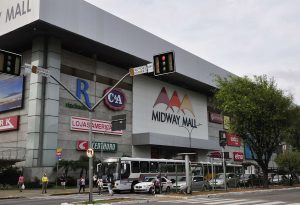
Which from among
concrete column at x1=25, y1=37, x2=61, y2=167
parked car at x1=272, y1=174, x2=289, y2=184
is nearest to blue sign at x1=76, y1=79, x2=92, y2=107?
concrete column at x1=25, y1=37, x2=61, y2=167

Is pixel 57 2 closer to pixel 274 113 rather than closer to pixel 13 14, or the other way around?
pixel 13 14

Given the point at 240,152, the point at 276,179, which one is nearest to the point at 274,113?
the point at 276,179

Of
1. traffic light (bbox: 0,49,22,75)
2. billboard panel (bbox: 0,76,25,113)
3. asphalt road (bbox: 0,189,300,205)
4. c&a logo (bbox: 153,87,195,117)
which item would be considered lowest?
asphalt road (bbox: 0,189,300,205)

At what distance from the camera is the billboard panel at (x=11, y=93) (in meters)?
47.2

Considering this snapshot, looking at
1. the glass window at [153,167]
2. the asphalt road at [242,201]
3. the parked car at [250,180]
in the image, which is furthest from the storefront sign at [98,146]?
the asphalt road at [242,201]

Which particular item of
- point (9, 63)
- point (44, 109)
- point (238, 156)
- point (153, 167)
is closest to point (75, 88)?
point (44, 109)

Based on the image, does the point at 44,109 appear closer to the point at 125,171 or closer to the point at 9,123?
the point at 9,123

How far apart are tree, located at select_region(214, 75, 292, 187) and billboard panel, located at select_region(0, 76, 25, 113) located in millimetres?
23429

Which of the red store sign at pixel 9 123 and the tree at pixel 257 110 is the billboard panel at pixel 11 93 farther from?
the tree at pixel 257 110

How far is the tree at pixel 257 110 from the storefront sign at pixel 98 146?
16.0 meters

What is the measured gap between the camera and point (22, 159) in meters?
44.4

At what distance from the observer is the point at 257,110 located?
139 feet

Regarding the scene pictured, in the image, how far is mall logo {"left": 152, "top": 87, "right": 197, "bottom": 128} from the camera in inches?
2506

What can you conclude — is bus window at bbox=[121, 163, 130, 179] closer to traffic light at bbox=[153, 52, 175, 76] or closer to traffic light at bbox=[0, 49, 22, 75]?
traffic light at bbox=[153, 52, 175, 76]
